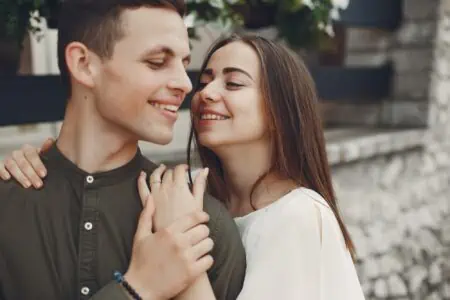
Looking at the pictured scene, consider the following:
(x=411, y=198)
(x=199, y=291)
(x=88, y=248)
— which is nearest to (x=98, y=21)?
(x=88, y=248)

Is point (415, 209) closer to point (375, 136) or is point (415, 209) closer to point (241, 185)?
point (375, 136)

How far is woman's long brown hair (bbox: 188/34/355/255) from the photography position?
4.64ft

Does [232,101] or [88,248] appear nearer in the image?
[88,248]

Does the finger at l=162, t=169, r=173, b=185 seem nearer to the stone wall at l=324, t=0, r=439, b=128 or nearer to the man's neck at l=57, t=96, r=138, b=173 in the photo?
the man's neck at l=57, t=96, r=138, b=173

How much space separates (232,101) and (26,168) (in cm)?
50

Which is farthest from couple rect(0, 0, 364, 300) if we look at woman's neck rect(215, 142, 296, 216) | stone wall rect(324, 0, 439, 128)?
stone wall rect(324, 0, 439, 128)

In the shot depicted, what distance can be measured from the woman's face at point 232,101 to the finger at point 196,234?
33cm

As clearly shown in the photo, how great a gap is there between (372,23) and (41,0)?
247 centimetres

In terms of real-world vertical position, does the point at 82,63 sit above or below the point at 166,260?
above

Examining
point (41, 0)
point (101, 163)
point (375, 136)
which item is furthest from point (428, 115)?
point (101, 163)

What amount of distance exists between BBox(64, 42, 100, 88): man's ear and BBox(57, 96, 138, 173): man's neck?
5cm

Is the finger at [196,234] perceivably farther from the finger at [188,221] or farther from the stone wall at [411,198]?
the stone wall at [411,198]

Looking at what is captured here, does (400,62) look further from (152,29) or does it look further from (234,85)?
(152,29)

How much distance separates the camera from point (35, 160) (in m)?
1.21
